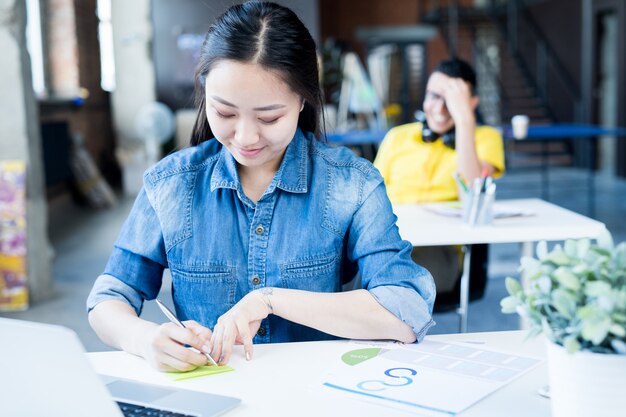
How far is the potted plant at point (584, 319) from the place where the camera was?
2.66 feet

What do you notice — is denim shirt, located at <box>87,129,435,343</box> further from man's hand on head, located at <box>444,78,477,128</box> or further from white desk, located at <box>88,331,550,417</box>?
man's hand on head, located at <box>444,78,477,128</box>

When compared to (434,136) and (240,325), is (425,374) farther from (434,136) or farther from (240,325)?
(434,136)

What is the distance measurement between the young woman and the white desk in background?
0.88m

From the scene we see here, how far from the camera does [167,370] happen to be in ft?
3.95

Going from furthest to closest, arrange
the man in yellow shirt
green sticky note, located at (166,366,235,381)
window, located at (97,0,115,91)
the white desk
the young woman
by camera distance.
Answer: window, located at (97,0,115,91), the man in yellow shirt, the young woman, green sticky note, located at (166,366,235,381), the white desk

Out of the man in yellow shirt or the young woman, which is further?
the man in yellow shirt

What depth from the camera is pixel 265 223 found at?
1.50m

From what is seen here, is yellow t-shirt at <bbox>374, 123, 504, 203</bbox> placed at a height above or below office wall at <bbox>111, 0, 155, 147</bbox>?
below

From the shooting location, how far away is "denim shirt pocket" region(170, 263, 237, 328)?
4.91 feet

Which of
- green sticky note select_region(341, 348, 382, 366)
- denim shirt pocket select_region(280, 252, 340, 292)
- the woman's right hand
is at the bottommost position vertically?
green sticky note select_region(341, 348, 382, 366)

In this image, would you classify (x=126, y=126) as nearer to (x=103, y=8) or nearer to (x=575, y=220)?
(x=103, y=8)

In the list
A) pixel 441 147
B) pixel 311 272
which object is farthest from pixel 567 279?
pixel 441 147

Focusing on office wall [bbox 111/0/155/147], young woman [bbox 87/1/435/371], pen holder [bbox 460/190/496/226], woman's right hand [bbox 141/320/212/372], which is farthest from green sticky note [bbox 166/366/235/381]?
office wall [bbox 111/0/155/147]

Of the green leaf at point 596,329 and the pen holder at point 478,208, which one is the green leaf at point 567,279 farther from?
the pen holder at point 478,208
